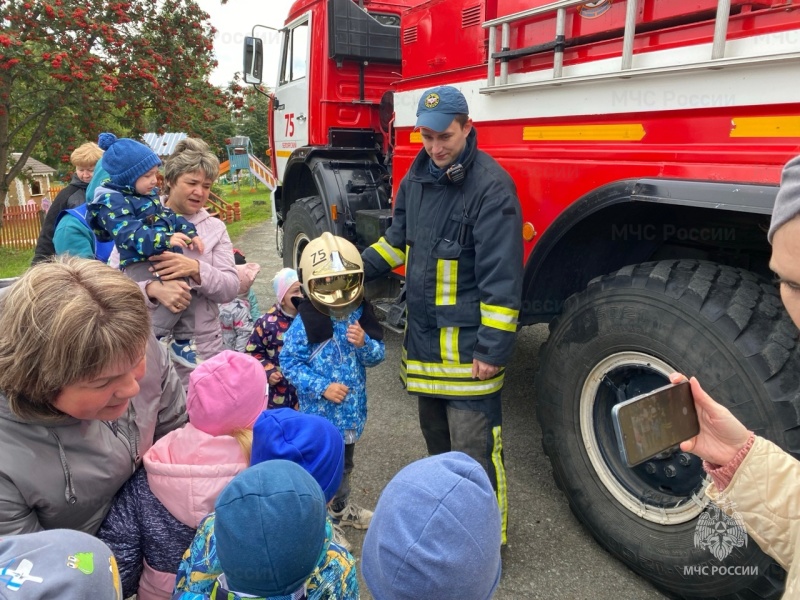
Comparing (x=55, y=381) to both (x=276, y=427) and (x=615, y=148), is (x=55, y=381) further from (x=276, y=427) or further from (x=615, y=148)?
(x=615, y=148)

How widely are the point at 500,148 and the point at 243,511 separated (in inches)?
91.4

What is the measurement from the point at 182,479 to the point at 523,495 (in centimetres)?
197

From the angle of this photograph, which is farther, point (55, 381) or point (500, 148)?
point (500, 148)

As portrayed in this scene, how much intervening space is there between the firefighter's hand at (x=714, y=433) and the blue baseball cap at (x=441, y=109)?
1.43 meters

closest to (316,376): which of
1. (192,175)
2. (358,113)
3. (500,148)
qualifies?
(192,175)

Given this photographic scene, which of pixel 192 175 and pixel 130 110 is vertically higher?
pixel 130 110

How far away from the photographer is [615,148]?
92.2 inches

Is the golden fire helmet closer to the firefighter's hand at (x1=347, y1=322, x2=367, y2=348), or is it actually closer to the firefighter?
the firefighter's hand at (x1=347, y1=322, x2=367, y2=348)

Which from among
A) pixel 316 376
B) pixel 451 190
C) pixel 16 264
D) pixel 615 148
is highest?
pixel 615 148

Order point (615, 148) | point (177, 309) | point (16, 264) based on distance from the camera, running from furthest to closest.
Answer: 1. point (16, 264)
2. point (177, 309)
3. point (615, 148)

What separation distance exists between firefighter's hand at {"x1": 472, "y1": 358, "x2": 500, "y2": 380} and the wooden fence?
14.2 meters

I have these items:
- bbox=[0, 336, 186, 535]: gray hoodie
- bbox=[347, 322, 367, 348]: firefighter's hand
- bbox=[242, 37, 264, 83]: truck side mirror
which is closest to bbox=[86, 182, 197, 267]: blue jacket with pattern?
bbox=[347, 322, 367, 348]: firefighter's hand

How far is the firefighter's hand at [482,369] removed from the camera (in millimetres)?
2312

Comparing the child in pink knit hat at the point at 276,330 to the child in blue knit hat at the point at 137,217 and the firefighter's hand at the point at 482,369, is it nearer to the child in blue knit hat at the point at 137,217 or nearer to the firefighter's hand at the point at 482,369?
the child in blue knit hat at the point at 137,217
